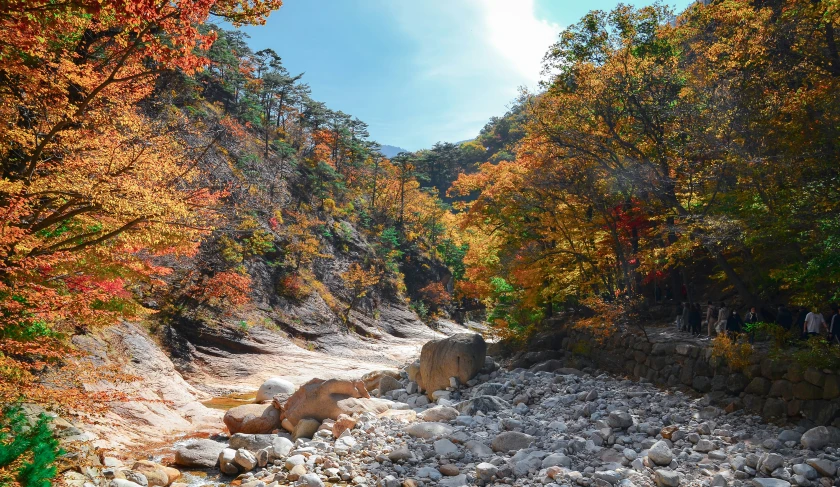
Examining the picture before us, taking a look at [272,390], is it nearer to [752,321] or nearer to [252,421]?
[252,421]

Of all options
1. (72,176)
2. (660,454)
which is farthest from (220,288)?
(660,454)

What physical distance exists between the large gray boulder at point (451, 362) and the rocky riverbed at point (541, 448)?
2.95 meters

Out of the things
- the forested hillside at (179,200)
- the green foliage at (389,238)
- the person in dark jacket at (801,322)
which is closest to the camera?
the forested hillside at (179,200)

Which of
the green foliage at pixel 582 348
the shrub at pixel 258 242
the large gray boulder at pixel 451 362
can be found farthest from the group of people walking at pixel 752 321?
the shrub at pixel 258 242

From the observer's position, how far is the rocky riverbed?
8.52 metres

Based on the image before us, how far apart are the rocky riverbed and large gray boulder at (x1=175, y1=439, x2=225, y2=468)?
2cm

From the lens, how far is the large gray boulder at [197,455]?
1092 cm

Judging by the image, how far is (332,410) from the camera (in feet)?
45.4

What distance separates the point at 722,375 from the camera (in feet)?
Result: 38.1

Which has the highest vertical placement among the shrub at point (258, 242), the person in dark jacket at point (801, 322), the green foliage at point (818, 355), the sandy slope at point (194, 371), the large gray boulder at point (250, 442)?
the shrub at point (258, 242)

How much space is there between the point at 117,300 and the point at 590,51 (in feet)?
52.0

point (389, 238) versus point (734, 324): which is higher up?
point (389, 238)

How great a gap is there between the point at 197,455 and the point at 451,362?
871 cm

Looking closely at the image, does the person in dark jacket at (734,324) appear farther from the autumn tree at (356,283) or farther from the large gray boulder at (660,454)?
the autumn tree at (356,283)
